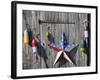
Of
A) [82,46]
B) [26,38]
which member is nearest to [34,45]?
[26,38]

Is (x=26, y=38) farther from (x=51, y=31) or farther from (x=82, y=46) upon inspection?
(x=82, y=46)

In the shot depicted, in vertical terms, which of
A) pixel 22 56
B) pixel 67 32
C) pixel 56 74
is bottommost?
pixel 56 74

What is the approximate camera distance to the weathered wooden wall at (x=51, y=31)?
1887mm

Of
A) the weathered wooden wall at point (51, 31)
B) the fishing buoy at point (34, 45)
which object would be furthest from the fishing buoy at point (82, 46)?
the fishing buoy at point (34, 45)

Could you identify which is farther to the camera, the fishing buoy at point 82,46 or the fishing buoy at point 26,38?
the fishing buoy at point 82,46

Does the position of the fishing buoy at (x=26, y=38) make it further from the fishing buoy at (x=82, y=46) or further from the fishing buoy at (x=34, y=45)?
the fishing buoy at (x=82, y=46)

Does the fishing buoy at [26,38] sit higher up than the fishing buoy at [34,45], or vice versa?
the fishing buoy at [26,38]

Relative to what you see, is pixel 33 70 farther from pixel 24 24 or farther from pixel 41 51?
pixel 24 24

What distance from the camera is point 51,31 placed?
1955mm

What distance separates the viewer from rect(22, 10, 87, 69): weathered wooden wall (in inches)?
74.3

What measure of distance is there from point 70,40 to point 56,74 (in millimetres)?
303
